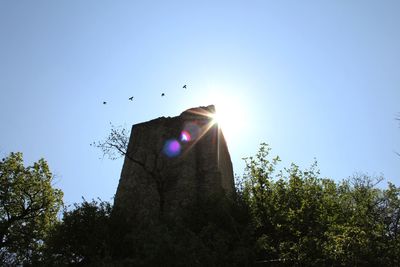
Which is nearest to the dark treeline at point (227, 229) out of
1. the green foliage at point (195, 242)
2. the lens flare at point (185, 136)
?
the green foliage at point (195, 242)

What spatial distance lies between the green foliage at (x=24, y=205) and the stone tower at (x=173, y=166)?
6257mm

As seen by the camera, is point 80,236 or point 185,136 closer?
point 80,236

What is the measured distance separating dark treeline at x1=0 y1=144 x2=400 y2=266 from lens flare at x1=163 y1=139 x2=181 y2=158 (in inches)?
166

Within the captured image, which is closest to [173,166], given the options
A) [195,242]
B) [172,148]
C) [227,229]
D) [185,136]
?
[172,148]

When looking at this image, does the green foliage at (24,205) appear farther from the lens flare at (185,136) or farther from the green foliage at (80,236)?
the lens flare at (185,136)

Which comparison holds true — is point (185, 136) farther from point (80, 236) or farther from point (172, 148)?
point (80, 236)

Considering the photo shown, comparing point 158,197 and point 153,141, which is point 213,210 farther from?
point 153,141

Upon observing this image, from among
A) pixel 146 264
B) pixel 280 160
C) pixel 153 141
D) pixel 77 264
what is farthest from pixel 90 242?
pixel 280 160

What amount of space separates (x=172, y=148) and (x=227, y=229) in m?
7.93

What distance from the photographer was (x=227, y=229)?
16.7m

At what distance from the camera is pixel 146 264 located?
11945 mm

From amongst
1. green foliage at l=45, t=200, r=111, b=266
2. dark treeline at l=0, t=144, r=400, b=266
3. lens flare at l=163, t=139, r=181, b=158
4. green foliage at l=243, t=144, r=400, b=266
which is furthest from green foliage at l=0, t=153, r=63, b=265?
green foliage at l=243, t=144, r=400, b=266

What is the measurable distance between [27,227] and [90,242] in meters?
8.89

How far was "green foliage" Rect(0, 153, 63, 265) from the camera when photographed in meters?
22.3
